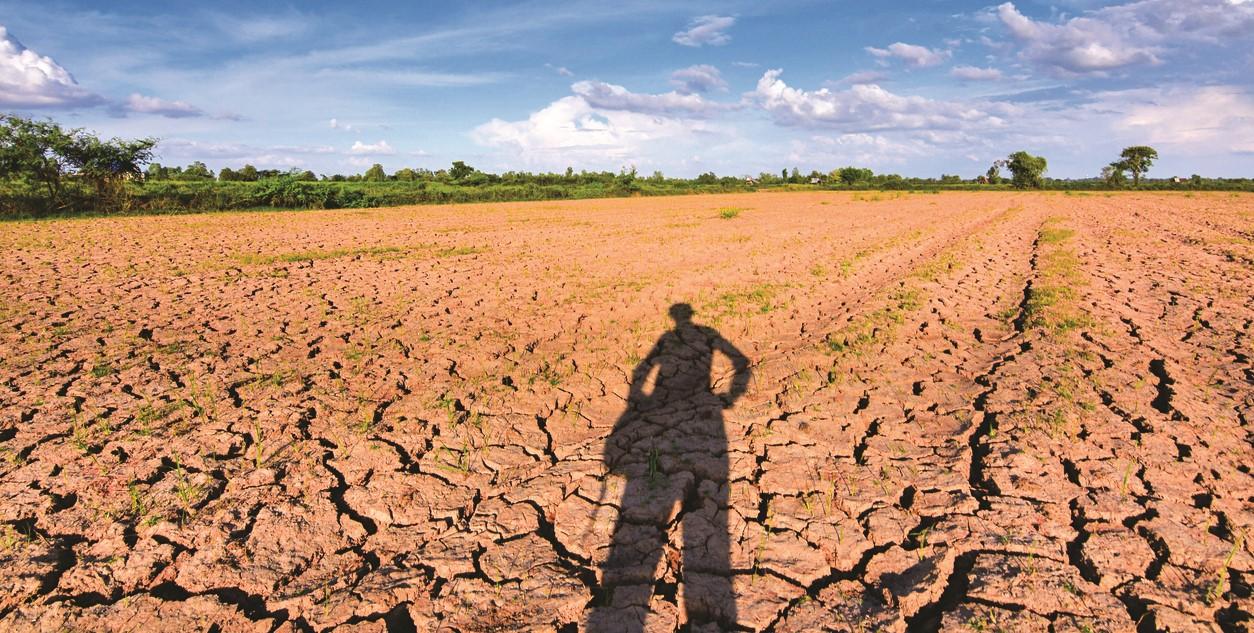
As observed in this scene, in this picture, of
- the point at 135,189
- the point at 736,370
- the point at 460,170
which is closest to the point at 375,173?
the point at 460,170

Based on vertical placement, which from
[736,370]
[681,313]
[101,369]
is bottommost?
[736,370]

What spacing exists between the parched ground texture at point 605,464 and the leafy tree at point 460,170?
207 ft

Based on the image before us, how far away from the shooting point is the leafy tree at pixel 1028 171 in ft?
220

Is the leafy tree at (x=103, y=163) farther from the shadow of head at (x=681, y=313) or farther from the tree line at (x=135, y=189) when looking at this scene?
the shadow of head at (x=681, y=313)

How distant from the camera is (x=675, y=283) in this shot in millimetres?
8750

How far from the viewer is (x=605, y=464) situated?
3.54 meters

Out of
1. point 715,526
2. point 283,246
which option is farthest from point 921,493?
point 283,246

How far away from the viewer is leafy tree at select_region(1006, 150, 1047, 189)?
67188 millimetres

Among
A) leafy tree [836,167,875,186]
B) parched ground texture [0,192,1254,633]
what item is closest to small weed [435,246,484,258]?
parched ground texture [0,192,1254,633]

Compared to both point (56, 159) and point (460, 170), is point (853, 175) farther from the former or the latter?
point (56, 159)

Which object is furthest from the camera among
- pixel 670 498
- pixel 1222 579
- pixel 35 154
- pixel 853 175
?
pixel 853 175

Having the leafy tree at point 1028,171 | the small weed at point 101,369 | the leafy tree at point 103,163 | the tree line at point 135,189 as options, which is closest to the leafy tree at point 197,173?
the tree line at point 135,189

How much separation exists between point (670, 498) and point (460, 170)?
235ft

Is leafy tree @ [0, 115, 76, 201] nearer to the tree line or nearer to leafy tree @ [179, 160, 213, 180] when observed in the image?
the tree line
